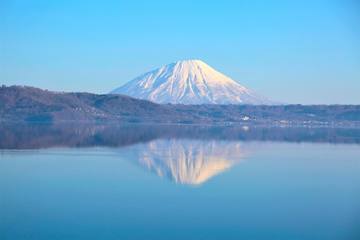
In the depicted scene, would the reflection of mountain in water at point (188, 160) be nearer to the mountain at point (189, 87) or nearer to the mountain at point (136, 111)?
the mountain at point (136, 111)

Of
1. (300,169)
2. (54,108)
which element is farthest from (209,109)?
(300,169)

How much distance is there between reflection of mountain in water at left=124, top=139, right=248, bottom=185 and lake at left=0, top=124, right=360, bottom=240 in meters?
0.04

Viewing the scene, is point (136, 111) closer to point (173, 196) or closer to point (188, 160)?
point (188, 160)

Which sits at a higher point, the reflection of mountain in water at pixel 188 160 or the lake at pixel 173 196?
the reflection of mountain in water at pixel 188 160

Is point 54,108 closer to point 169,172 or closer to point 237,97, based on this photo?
point 169,172

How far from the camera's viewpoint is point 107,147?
882 inches

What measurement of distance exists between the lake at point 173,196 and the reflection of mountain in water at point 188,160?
43mm

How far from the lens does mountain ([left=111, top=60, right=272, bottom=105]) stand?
114 metres

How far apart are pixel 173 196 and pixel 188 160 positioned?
6889mm

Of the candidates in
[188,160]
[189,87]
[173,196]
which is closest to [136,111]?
[189,87]

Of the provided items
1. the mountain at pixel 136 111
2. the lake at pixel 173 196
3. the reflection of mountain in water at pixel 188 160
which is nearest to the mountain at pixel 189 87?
the mountain at pixel 136 111

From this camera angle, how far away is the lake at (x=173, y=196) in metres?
8.52

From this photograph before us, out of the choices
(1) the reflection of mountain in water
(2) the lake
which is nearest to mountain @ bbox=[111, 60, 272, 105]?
(1) the reflection of mountain in water

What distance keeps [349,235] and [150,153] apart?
39.7ft
